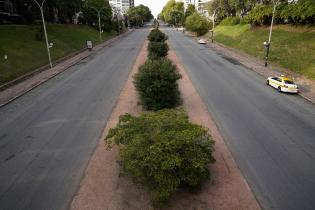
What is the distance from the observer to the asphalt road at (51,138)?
10.6 meters

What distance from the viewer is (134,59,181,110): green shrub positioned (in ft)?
59.7

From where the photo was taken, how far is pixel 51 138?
15.1 metres

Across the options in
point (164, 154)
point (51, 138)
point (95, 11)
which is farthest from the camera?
point (95, 11)

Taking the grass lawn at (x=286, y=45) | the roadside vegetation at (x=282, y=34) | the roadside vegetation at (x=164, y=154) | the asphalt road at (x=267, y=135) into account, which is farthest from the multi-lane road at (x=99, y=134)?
the roadside vegetation at (x=282, y=34)

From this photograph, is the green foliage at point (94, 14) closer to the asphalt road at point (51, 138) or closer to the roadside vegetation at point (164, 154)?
the asphalt road at point (51, 138)

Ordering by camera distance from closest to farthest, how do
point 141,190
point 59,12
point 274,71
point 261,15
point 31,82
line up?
point 141,190
point 31,82
point 274,71
point 261,15
point 59,12

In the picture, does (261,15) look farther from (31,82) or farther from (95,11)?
(95,11)

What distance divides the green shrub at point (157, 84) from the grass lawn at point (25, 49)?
15.5 meters

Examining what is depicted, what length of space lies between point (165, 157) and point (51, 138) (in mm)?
8409

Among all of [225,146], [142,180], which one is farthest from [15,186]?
[225,146]

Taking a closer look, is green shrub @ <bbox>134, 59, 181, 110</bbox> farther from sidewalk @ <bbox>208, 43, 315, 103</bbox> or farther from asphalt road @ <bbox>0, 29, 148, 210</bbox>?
sidewalk @ <bbox>208, 43, 315, 103</bbox>

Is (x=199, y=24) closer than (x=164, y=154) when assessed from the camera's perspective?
No

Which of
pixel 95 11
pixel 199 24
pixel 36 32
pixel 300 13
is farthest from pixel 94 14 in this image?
pixel 300 13

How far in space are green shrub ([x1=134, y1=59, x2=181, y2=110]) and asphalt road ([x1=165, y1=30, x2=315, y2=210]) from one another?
3.31 meters
